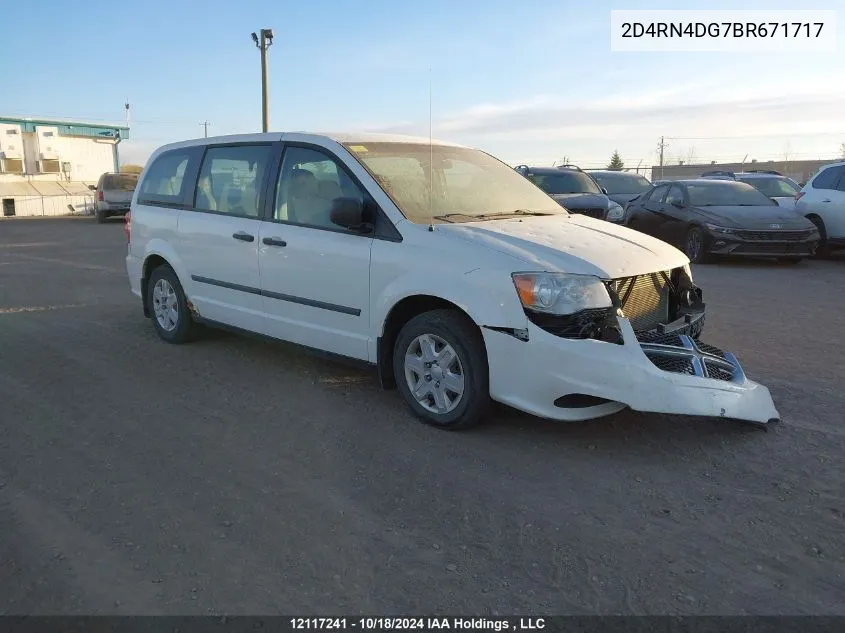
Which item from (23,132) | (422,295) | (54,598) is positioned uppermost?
(23,132)

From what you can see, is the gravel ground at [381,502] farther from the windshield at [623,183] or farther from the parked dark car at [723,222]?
the windshield at [623,183]

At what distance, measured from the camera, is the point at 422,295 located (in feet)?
14.3

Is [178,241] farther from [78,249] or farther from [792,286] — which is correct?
[78,249]

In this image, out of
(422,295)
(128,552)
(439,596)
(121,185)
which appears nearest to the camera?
(439,596)

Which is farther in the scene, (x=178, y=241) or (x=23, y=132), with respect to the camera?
(x=23, y=132)

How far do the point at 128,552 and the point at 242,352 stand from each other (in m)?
3.35

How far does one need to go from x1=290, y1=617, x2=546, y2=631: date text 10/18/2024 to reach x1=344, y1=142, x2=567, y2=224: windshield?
253cm

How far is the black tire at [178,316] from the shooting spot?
6340mm

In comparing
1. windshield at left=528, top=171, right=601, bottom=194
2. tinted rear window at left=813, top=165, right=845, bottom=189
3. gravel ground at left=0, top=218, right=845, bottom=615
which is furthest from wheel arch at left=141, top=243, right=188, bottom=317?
tinted rear window at left=813, top=165, right=845, bottom=189

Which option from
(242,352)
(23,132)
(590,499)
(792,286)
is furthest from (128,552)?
(23,132)

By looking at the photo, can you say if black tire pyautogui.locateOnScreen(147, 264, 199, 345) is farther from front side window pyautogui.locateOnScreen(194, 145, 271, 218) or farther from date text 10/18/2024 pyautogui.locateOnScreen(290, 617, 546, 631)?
date text 10/18/2024 pyautogui.locateOnScreen(290, 617, 546, 631)

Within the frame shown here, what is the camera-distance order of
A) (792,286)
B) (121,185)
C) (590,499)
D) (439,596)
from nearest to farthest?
(439,596) < (590,499) < (792,286) < (121,185)

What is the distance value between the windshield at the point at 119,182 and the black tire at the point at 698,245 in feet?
64.3

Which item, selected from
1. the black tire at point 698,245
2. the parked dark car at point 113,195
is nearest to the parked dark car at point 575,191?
the black tire at point 698,245
